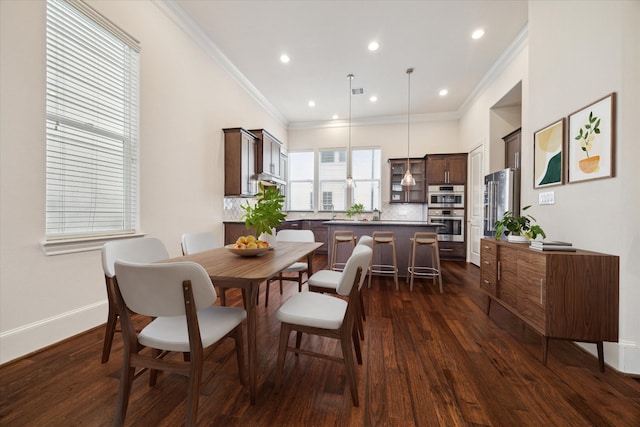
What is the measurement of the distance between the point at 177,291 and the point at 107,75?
267cm

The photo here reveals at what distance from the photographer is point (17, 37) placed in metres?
1.87

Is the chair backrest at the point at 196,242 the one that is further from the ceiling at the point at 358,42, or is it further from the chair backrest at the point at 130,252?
the ceiling at the point at 358,42

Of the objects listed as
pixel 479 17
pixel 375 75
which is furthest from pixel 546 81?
pixel 375 75

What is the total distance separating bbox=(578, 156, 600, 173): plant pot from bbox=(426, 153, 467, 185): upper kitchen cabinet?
13.3ft

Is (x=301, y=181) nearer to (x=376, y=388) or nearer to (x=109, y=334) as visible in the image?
(x=109, y=334)

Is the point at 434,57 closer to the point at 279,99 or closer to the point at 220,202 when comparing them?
the point at 279,99

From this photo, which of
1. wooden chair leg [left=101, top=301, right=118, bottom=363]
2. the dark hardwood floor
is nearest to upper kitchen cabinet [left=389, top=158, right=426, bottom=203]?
the dark hardwood floor

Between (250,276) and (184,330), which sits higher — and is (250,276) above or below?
above

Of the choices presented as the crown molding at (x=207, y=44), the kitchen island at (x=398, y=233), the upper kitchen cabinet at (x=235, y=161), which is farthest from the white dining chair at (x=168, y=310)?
the crown molding at (x=207, y=44)

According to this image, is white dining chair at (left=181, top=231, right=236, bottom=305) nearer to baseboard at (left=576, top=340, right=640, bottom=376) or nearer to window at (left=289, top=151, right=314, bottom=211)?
baseboard at (left=576, top=340, right=640, bottom=376)

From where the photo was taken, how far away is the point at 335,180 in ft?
24.1

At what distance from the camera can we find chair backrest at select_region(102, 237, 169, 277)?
1.61 meters

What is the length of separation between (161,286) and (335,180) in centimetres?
652


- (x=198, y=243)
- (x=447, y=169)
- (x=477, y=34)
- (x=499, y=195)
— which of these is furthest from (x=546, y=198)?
(x=447, y=169)
